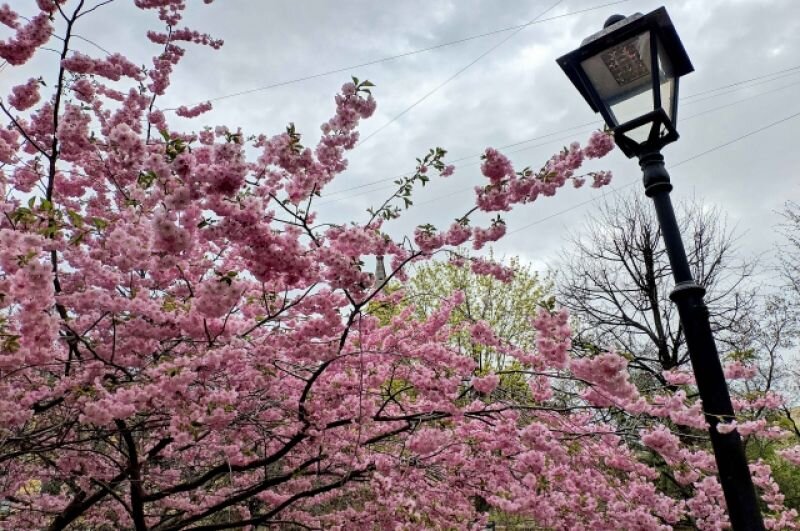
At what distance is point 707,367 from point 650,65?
1.50 m

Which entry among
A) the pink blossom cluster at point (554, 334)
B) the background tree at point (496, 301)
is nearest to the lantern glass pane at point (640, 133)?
the pink blossom cluster at point (554, 334)

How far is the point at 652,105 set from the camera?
2523 millimetres

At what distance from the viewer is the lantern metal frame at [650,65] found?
2465 mm

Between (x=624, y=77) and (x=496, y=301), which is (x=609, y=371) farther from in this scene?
(x=496, y=301)

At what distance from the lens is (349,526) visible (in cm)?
607

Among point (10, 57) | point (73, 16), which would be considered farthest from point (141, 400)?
point (73, 16)

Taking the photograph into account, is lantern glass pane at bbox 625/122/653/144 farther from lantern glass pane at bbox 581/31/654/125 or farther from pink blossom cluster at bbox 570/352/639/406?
pink blossom cluster at bbox 570/352/639/406

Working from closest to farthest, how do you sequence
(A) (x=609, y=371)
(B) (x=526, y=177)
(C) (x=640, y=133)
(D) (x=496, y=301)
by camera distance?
(C) (x=640, y=133)
(A) (x=609, y=371)
(B) (x=526, y=177)
(D) (x=496, y=301)

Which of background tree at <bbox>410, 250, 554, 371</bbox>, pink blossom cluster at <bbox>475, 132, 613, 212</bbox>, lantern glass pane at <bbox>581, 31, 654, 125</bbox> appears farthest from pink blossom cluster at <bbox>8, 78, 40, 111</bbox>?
background tree at <bbox>410, 250, 554, 371</bbox>

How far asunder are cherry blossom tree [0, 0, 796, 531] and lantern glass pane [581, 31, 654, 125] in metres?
1.14

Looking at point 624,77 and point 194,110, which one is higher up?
point 194,110

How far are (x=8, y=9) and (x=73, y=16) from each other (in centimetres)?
43

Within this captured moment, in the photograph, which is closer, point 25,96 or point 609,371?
point 609,371

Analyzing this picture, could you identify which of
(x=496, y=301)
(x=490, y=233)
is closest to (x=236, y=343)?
(x=490, y=233)
